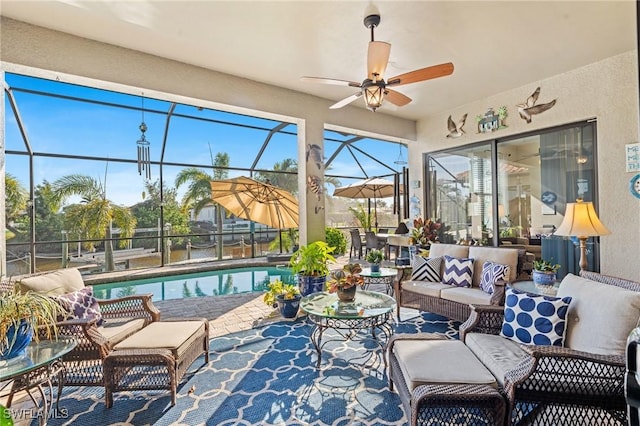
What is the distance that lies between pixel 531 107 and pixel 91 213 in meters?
9.98

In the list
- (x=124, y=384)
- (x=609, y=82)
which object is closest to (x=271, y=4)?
(x=124, y=384)

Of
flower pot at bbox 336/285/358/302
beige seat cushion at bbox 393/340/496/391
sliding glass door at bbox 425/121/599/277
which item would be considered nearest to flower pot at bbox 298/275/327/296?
flower pot at bbox 336/285/358/302

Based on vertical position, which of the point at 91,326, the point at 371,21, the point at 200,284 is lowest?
the point at 200,284

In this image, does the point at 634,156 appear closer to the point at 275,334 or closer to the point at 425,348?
the point at 425,348

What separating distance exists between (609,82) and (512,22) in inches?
82.5

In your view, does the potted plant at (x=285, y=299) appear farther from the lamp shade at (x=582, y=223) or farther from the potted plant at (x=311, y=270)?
the lamp shade at (x=582, y=223)

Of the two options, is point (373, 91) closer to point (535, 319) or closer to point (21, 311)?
point (535, 319)

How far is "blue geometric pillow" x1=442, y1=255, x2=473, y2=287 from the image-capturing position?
3850mm

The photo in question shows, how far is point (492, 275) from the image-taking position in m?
3.57

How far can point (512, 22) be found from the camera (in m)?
3.40

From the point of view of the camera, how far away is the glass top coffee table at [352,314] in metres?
2.79

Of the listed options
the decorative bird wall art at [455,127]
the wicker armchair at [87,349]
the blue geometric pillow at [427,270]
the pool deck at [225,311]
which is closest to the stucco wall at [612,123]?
the decorative bird wall art at [455,127]

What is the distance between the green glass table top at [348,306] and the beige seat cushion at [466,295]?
873mm

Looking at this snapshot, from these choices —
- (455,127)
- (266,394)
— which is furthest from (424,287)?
(455,127)
